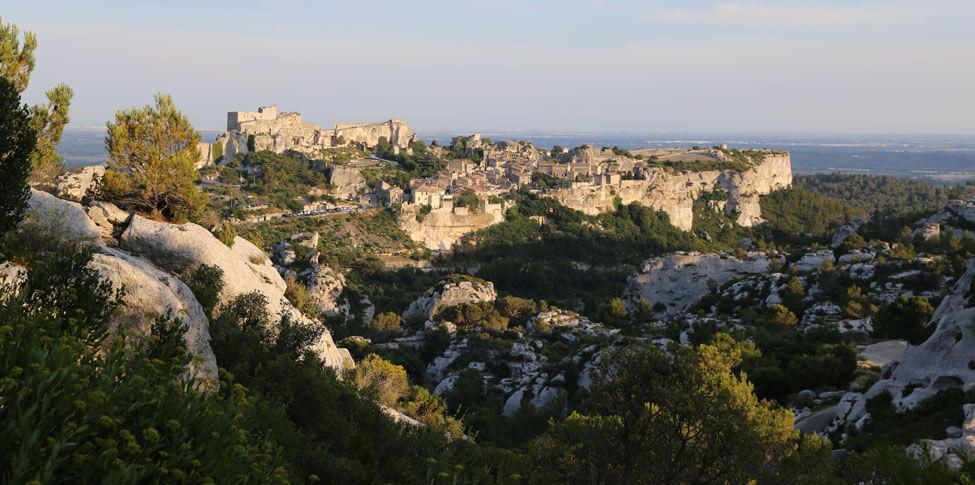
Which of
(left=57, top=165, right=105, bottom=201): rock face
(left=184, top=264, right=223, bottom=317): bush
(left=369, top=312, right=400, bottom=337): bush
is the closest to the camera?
(left=184, top=264, right=223, bottom=317): bush

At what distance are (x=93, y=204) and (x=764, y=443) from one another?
11685mm

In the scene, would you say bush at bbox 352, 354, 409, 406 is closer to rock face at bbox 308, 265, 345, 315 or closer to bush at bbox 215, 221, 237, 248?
bush at bbox 215, 221, 237, 248

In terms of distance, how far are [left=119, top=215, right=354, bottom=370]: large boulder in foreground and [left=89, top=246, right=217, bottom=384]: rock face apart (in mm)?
2433

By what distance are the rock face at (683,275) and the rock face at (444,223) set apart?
22.2 metres

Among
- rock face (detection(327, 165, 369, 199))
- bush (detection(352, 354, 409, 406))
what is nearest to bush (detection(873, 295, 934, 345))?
bush (detection(352, 354, 409, 406))

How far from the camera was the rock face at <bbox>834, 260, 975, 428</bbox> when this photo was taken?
11469mm

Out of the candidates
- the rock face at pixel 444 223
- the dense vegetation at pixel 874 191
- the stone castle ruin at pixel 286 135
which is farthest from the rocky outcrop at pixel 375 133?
the dense vegetation at pixel 874 191

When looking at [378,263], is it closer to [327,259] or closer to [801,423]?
[327,259]

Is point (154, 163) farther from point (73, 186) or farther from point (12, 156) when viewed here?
point (12, 156)

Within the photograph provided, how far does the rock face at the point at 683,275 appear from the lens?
125 ft

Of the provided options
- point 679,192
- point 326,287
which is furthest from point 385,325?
point 679,192

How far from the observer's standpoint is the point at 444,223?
59969 mm

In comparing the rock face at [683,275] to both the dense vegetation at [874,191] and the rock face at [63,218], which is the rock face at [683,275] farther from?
the dense vegetation at [874,191]

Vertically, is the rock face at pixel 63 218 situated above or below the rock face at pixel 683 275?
above
